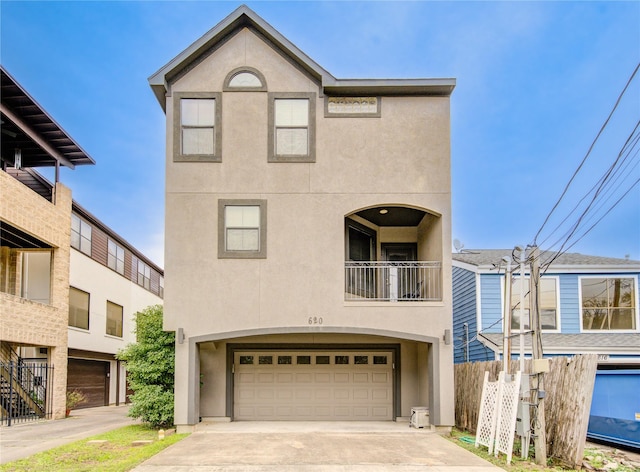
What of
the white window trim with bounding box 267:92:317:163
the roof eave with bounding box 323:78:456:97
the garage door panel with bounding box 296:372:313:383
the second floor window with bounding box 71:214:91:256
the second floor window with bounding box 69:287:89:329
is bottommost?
the garage door panel with bounding box 296:372:313:383

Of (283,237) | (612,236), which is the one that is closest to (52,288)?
(283,237)

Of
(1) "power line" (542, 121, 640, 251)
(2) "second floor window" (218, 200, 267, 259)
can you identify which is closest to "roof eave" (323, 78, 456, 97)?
(2) "second floor window" (218, 200, 267, 259)

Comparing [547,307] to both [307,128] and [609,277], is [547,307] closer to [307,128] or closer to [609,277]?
[609,277]

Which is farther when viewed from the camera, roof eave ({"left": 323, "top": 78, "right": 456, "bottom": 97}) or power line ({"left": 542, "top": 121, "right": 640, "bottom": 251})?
roof eave ({"left": 323, "top": 78, "right": 456, "bottom": 97})

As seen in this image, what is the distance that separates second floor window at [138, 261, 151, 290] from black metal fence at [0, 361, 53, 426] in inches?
563

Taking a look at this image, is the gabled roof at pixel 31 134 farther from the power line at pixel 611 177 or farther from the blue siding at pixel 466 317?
the power line at pixel 611 177

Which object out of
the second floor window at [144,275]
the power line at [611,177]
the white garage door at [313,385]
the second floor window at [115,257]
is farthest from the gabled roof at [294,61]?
the second floor window at [144,275]

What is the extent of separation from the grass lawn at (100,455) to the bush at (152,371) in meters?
0.57

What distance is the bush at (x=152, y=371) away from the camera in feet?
Result: 45.2

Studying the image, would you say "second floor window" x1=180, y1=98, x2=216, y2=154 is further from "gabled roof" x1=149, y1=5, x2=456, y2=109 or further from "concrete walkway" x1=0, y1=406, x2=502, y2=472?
"concrete walkway" x1=0, y1=406, x2=502, y2=472

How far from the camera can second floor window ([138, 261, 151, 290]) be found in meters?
34.1

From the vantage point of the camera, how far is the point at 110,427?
1578cm

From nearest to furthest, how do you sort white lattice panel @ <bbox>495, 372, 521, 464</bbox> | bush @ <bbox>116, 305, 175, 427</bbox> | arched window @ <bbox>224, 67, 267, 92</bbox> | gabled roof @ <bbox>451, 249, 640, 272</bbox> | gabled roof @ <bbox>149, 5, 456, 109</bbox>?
white lattice panel @ <bbox>495, 372, 521, 464</bbox>
bush @ <bbox>116, 305, 175, 427</bbox>
gabled roof @ <bbox>149, 5, 456, 109</bbox>
arched window @ <bbox>224, 67, 267, 92</bbox>
gabled roof @ <bbox>451, 249, 640, 272</bbox>

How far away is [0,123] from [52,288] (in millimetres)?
5599
